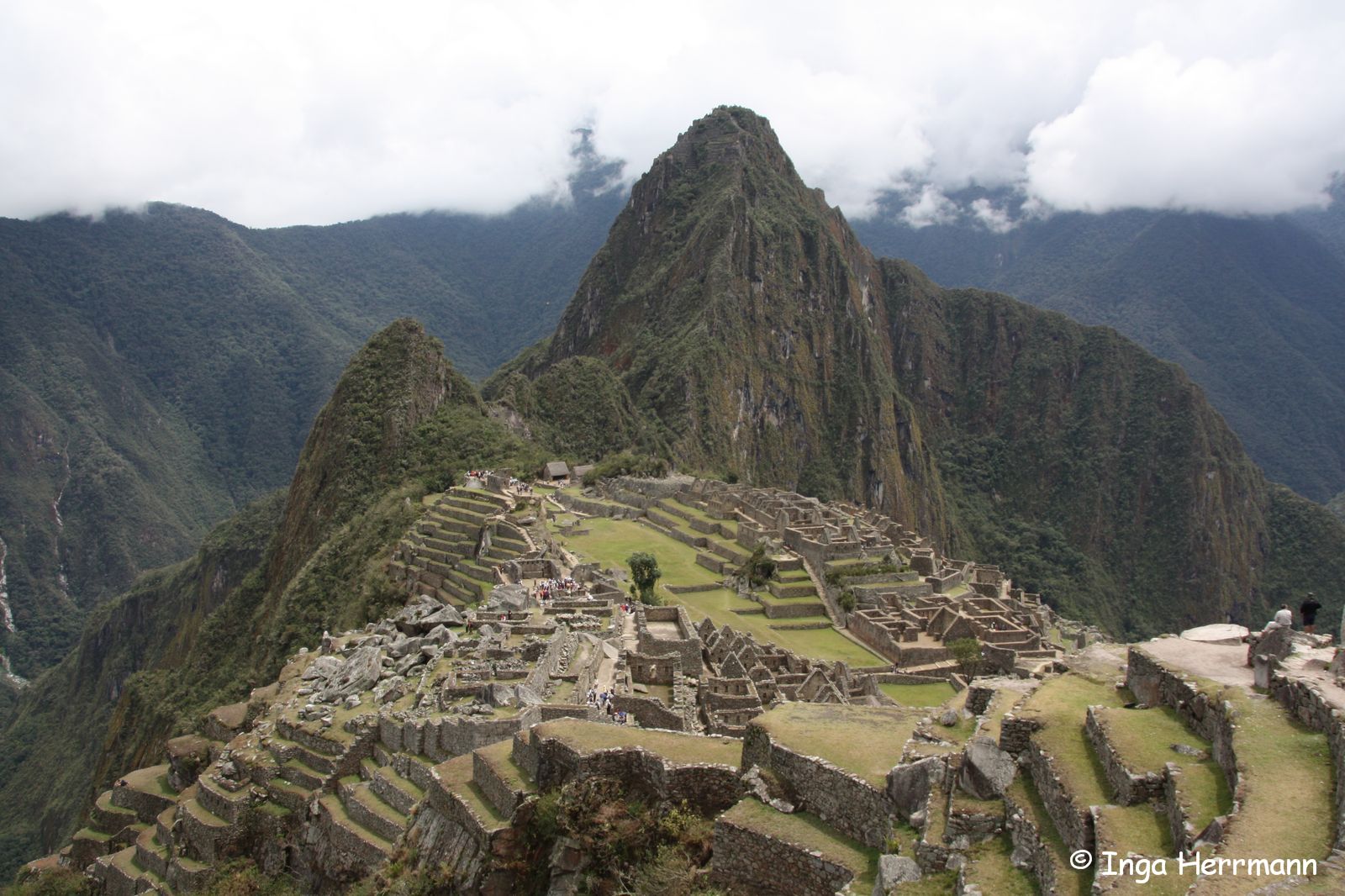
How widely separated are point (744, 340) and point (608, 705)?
152682 mm

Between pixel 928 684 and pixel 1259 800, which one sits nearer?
pixel 1259 800

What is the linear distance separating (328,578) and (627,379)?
103251mm

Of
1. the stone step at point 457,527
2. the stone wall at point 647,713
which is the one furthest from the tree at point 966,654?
the stone wall at point 647,713

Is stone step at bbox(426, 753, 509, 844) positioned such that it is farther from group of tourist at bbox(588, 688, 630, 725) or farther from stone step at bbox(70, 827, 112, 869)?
stone step at bbox(70, 827, 112, 869)

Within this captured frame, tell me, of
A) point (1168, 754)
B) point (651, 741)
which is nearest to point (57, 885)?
point (651, 741)

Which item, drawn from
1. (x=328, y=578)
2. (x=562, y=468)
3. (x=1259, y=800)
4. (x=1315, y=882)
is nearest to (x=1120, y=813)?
(x=1259, y=800)

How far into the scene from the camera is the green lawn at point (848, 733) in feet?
34.4

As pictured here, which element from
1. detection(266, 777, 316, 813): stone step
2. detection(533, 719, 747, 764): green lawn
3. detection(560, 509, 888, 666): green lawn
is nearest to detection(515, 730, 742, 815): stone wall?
detection(533, 719, 747, 764): green lawn

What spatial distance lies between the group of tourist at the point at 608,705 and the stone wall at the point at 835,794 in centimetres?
581

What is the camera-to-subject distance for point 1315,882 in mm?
6379

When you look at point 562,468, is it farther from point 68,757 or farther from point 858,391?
point 858,391

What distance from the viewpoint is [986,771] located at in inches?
376

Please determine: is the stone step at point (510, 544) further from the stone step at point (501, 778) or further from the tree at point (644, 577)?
the stone step at point (501, 778)

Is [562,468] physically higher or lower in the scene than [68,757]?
higher
